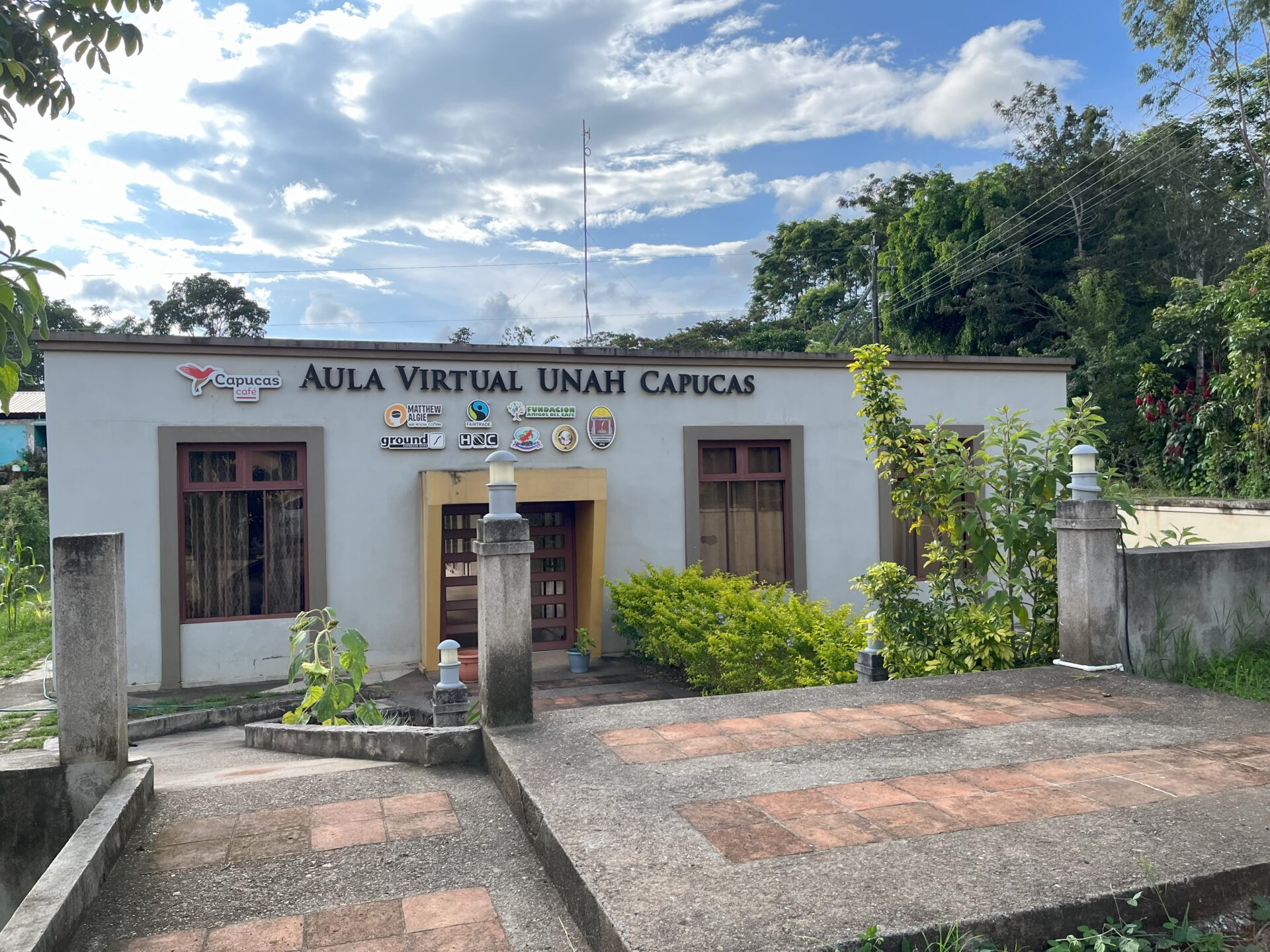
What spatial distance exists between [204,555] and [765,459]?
7053mm

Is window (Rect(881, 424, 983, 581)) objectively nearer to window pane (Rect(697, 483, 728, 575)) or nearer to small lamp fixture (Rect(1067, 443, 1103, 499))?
window pane (Rect(697, 483, 728, 575))

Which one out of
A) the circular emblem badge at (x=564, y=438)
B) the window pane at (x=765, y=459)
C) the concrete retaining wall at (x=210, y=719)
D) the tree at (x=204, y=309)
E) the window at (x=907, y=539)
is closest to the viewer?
the concrete retaining wall at (x=210, y=719)

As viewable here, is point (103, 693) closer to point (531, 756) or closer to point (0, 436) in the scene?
point (531, 756)

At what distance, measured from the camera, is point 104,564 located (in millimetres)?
4223

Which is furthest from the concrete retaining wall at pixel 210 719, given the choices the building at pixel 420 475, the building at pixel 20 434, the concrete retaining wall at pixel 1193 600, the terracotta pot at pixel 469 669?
the building at pixel 20 434

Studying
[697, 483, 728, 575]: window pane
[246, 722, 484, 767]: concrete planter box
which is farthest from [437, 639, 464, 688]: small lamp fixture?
[697, 483, 728, 575]: window pane

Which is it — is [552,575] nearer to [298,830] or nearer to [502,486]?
[502,486]

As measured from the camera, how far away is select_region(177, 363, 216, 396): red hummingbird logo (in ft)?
33.1

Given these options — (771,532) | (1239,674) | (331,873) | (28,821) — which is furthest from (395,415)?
(1239,674)

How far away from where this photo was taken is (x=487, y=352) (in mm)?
11109

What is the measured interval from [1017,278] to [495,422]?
1890 centimetres

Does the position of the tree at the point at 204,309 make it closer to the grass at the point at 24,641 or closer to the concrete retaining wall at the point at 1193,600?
the grass at the point at 24,641

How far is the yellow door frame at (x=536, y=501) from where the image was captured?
35.2 feet

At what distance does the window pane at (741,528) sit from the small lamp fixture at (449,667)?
588 cm
